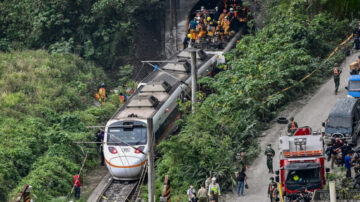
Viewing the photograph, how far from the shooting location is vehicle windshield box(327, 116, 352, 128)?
861 inches

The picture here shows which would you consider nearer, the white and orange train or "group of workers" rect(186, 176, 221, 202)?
"group of workers" rect(186, 176, 221, 202)

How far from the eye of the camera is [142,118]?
83.7ft

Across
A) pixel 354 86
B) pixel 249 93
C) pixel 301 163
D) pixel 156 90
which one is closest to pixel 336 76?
→ pixel 354 86

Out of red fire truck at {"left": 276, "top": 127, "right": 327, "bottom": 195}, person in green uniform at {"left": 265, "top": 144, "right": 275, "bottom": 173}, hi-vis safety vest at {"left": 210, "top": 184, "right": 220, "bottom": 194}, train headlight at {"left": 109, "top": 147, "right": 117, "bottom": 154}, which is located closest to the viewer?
red fire truck at {"left": 276, "top": 127, "right": 327, "bottom": 195}

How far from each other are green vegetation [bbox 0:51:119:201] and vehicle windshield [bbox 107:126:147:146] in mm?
2994

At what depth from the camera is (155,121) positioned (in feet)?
84.4

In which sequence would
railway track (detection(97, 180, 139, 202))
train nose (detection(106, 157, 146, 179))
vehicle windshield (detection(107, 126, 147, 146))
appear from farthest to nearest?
vehicle windshield (detection(107, 126, 147, 146)), train nose (detection(106, 157, 146, 179)), railway track (detection(97, 180, 139, 202))

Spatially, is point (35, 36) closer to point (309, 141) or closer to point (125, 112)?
point (125, 112)

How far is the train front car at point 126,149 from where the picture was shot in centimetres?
2433

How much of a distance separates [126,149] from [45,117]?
8836mm

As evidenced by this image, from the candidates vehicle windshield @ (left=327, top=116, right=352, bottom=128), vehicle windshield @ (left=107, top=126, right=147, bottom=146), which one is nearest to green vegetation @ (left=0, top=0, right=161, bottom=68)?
vehicle windshield @ (left=107, top=126, right=147, bottom=146)

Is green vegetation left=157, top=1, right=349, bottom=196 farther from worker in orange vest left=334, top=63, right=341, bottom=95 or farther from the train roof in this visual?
worker in orange vest left=334, top=63, right=341, bottom=95

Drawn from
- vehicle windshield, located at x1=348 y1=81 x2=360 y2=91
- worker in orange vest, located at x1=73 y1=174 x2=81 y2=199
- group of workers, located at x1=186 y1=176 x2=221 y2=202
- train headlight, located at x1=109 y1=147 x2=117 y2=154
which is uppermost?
vehicle windshield, located at x1=348 y1=81 x2=360 y2=91

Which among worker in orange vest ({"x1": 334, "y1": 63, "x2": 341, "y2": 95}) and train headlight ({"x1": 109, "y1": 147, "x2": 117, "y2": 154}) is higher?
worker in orange vest ({"x1": 334, "y1": 63, "x2": 341, "y2": 95})
